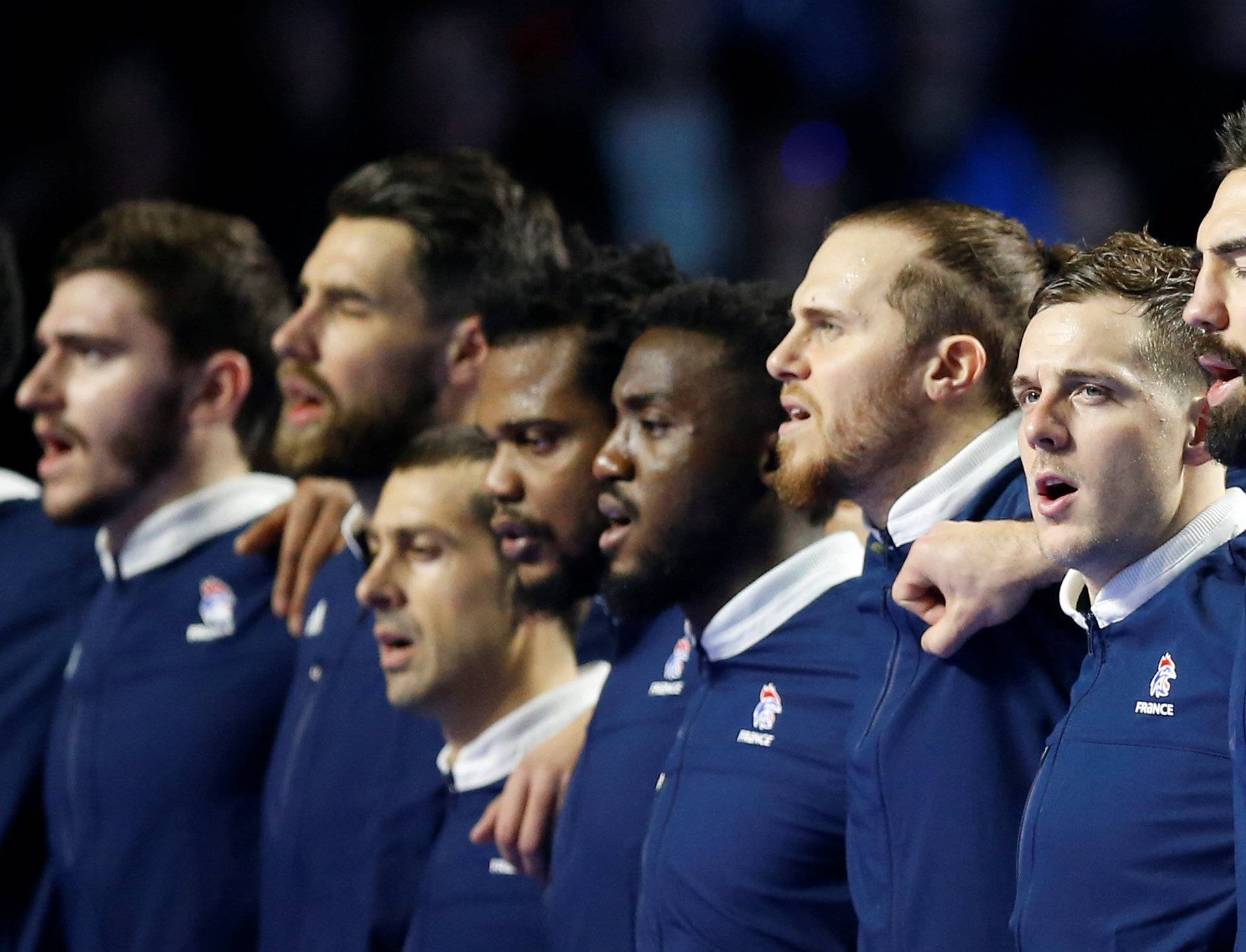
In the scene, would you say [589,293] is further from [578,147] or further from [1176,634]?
[578,147]

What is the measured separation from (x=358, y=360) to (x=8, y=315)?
1.79 metres

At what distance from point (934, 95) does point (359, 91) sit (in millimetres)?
2183

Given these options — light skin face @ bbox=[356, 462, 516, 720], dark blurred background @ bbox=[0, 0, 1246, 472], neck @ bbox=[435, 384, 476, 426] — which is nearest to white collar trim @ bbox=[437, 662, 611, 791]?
light skin face @ bbox=[356, 462, 516, 720]

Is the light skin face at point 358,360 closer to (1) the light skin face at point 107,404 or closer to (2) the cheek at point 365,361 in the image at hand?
(2) the cheek at point 365,361

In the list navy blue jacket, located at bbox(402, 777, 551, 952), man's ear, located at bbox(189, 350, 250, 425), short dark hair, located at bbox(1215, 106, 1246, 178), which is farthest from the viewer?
man's ear, located at bbox(189, 350, 250, 425)

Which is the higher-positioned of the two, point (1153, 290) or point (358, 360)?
point (1153, 290)

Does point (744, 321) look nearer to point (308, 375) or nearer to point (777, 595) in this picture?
point (777, 595)

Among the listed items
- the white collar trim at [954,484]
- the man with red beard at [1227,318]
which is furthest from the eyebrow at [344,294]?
the man with red beard at [1227,318]

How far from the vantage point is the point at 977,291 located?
3.16m

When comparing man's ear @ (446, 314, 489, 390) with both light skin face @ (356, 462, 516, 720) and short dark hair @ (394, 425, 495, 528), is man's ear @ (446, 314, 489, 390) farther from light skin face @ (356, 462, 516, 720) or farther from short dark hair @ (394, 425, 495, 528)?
light skin face @ (356, 462, 516, 720)

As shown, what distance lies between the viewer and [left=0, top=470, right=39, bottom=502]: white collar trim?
5.70 meters

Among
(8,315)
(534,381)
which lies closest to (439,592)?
(534,381)

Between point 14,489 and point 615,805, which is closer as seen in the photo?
point 615,805

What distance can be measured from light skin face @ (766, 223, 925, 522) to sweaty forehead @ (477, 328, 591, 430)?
3.20ft
